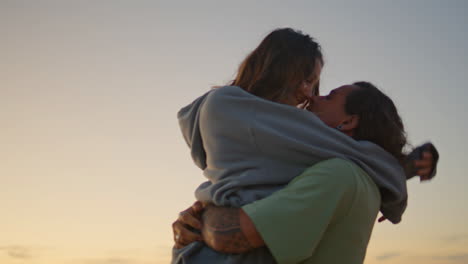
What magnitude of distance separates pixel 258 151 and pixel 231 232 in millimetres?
372

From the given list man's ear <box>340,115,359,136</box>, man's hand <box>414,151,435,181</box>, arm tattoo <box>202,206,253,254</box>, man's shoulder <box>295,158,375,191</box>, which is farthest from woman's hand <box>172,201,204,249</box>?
man's hand <box>414,151,435,181</box>

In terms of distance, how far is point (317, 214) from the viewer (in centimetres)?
213

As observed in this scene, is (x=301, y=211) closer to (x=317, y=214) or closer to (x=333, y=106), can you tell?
(x=317, y=214)

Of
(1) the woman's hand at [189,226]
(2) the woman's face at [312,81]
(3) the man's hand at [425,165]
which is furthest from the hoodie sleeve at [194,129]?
(3) the man's hand at [425,165]

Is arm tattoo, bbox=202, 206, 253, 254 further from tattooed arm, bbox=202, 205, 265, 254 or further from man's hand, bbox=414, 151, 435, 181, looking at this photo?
man's hand, bbox=414, 151, 435, 181

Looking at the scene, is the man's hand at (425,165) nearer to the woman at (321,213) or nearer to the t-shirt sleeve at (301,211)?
the woman at (321,213)

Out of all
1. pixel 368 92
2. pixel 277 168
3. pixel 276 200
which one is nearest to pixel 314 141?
pixel 277 168

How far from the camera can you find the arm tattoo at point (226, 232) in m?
2.14

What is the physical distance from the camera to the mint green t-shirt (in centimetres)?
208

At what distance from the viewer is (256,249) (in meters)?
2.22

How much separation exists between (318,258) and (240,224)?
1.29ft

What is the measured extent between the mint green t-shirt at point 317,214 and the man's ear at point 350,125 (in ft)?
1.66

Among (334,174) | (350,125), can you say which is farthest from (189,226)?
(350,125)

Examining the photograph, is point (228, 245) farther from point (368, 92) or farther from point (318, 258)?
point (368, 92)
